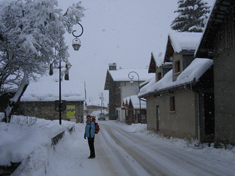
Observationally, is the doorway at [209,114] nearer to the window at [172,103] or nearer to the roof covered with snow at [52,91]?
the window at [172,103]

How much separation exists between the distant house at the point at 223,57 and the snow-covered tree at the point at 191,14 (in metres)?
25.4

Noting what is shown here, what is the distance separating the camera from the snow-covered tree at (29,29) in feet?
26.2

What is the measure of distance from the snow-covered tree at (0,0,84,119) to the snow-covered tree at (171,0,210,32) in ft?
94.9

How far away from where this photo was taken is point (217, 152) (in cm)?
897

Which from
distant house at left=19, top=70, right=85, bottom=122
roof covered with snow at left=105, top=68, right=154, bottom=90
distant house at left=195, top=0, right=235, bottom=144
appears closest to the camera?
distant house at left=195, top=0, right=235, bottom=144

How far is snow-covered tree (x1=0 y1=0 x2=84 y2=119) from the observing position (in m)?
8.00

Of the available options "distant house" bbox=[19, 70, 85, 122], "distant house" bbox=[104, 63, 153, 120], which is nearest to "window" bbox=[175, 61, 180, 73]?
"distant house" bbox=[19, 70, 85, 122]

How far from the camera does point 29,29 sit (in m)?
8.09

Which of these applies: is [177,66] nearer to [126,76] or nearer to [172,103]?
[172,103]

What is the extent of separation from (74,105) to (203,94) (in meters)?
23.3

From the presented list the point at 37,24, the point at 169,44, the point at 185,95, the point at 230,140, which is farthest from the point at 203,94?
the point at 37,24

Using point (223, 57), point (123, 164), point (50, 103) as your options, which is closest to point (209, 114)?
point (223, 57)

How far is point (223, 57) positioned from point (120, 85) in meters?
38.7

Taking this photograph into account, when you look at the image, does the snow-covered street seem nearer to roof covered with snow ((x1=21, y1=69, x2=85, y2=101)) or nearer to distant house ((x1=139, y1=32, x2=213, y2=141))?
distant house ((x1=139, y1=32, x2=213, y2=141))
